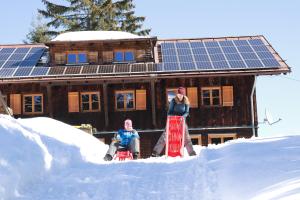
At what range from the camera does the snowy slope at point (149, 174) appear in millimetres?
7793

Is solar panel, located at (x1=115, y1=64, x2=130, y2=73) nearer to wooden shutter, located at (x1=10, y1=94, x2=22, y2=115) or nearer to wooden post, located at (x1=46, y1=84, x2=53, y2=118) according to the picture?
wooden post, located at (x1=46, y1=84, x2=53, y2=118)

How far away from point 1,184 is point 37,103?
18108 millimetres

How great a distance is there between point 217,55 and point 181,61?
196cm

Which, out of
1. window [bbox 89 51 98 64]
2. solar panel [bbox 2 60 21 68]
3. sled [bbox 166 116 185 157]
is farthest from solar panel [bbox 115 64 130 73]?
sled [bbox 166 116 185 157]

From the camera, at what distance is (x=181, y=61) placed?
26.1 m

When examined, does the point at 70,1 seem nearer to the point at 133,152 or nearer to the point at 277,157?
the point at 133,152

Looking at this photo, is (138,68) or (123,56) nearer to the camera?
(138,68)

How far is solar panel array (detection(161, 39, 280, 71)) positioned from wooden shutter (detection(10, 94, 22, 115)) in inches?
278

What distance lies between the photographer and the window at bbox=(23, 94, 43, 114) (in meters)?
26.0

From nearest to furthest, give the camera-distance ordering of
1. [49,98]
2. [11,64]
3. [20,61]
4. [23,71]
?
[49,98] → [23,71] → [11,64] → [20,61]

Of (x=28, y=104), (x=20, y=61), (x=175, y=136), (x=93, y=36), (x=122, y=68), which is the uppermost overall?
(x=93, y=36)

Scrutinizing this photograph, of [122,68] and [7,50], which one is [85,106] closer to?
[122,68]

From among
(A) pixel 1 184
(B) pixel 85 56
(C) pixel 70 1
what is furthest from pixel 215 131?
(C) pixel 70 1

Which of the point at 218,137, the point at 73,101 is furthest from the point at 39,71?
the point at 218,137
